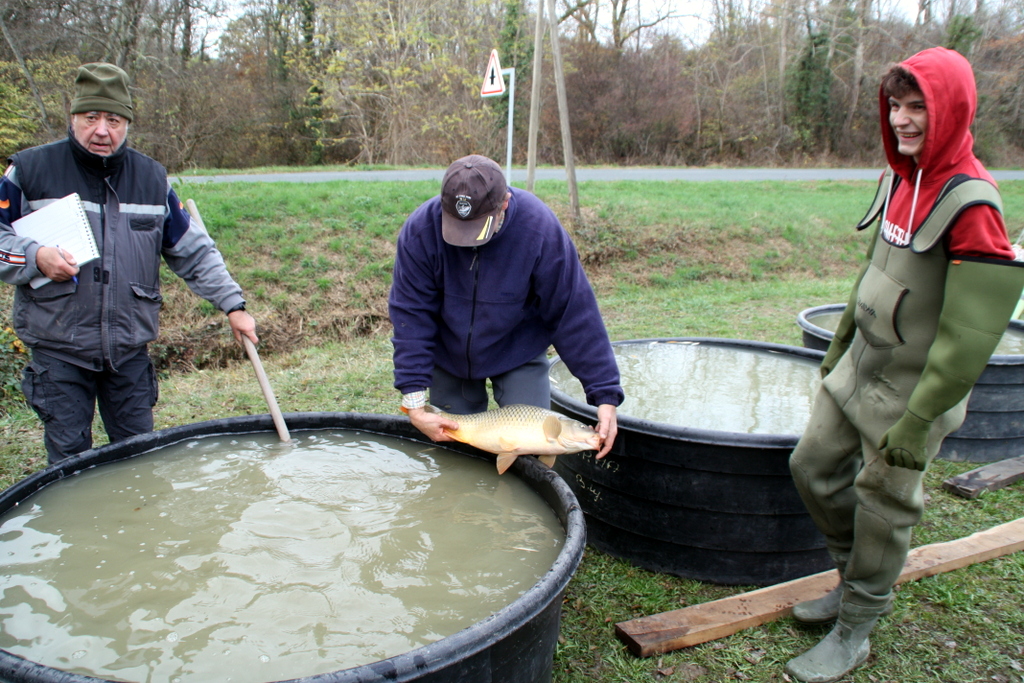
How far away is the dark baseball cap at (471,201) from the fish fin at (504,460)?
2.52 feet

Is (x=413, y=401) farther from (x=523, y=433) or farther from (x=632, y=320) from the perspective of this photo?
(x=632, y=320)

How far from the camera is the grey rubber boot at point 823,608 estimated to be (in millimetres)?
2654

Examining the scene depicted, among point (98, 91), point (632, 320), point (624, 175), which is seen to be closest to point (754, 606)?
point (98, 91)

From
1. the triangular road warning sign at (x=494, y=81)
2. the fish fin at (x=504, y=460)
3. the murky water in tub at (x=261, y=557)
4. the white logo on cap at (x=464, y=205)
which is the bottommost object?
the murky water in tub at (x=261, y=557)

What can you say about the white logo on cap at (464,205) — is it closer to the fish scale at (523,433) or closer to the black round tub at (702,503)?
the fish scale at (523,433)

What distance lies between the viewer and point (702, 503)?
114 inches

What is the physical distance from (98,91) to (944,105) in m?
2.92

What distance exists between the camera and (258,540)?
2275 millimetres

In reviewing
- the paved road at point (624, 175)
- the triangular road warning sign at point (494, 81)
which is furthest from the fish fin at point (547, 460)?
the paved road at point (624, 175)

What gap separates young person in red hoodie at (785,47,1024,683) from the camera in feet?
6.36

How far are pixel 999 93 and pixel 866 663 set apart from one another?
90.2ft

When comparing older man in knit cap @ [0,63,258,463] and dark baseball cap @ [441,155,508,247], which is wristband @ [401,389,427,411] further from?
older man in knit cap @ [0,63,258,463]

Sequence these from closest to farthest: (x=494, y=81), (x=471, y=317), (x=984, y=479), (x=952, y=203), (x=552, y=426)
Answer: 1. (x=952, y=203)
2. (x=552, y=426)
3. (x=471, y=317)
4. (x=984, y=479)
5. (x=494, y=81)

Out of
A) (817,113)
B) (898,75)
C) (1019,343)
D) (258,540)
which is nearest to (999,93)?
(817,113)
